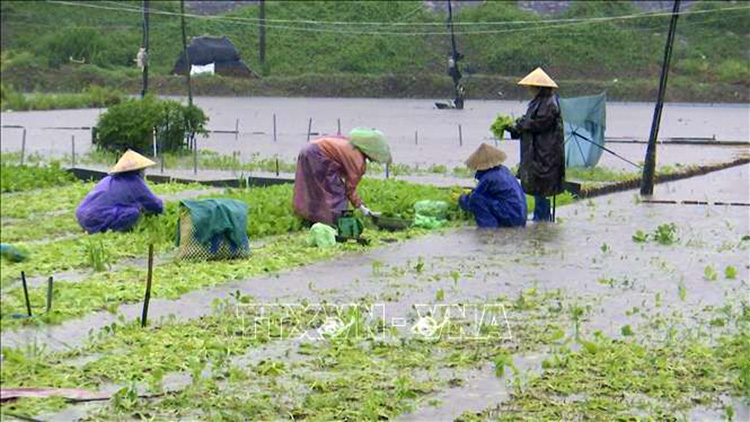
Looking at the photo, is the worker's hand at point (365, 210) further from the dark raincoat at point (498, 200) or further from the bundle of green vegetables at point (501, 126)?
the bundle of green vegetables at point (501, 126)

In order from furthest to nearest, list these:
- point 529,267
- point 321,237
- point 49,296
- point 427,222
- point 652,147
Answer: point 652,147 → point 427,222 → point 321,237 → point 529,267 → point 49,296

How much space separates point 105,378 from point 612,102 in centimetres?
4360

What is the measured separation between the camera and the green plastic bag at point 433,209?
1363 centimetres

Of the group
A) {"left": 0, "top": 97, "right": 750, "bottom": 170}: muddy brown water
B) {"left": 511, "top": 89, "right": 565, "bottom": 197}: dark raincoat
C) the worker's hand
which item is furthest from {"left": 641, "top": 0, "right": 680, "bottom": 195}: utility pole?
the worker's hand

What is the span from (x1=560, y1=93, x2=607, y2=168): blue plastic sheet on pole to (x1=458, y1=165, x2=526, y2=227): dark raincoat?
21.6 ft

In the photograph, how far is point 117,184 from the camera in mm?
11734

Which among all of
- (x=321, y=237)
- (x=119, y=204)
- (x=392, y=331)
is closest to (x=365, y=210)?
(x=321, y=237)

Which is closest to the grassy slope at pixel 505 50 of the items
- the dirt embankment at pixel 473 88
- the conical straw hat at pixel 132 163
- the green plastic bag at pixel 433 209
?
the dirt embankment at pixel 473 88

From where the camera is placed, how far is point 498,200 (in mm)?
13242

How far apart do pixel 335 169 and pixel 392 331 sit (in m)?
4.29

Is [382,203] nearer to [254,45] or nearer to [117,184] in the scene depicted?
[117,184]

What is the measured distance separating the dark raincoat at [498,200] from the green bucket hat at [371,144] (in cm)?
113

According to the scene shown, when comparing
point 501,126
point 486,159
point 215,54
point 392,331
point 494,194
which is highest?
point 215,54

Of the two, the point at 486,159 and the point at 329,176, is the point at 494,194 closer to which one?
the point at 486,159
